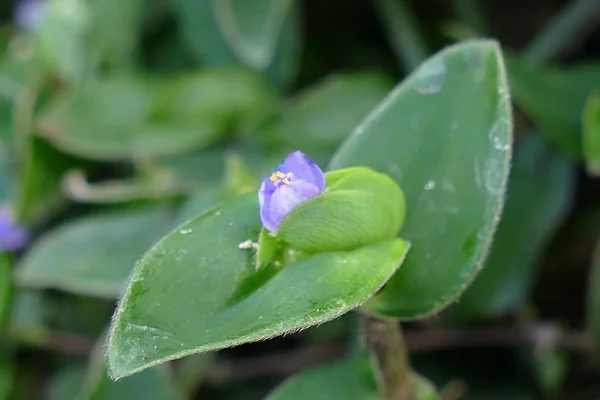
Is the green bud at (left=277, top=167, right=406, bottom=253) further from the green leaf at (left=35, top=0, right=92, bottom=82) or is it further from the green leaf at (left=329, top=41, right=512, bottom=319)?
the green leaf at (left=35, top=0, right=92, bottom=82)

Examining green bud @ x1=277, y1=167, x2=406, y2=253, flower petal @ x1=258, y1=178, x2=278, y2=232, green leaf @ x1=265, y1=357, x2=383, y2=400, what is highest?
flower petal @ x1=258, y1=178, x2=278, y2=232

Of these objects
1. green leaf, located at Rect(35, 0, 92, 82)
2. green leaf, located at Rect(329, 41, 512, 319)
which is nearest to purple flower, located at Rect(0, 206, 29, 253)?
green leaf, located at Rect(35, 0, 92, 82)

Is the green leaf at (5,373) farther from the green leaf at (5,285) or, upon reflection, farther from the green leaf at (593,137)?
the green leaf at (593,137)

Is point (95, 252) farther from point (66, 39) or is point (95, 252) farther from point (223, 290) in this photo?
point (223, 290)

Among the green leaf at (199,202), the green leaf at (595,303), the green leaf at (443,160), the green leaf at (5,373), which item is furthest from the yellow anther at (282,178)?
the green leaf at (5,373)

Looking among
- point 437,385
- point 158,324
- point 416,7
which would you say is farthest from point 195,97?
point 158,324
